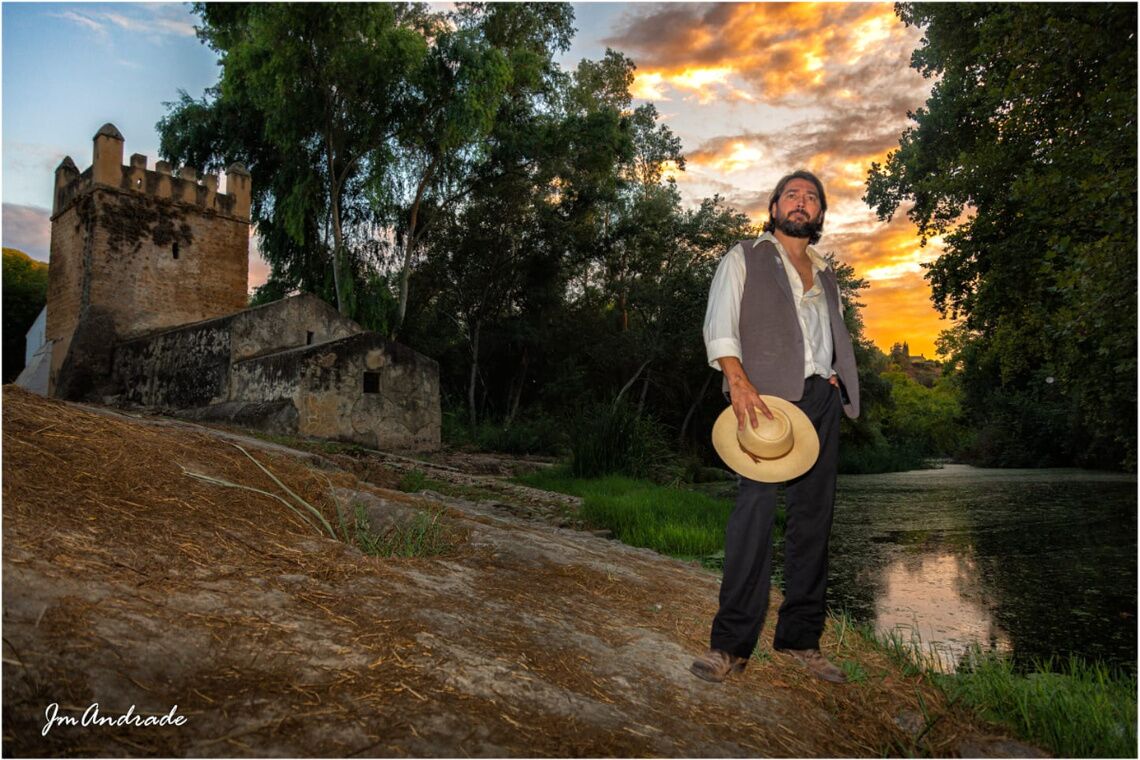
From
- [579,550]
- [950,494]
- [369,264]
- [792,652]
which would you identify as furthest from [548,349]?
[792,652]

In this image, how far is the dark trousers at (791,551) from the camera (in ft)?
8.38

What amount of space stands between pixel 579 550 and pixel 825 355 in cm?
208

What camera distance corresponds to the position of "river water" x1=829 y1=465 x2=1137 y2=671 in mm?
4434

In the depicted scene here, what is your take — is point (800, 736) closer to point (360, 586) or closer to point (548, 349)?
point (360, 586)

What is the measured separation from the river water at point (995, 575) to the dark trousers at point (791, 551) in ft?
4.26

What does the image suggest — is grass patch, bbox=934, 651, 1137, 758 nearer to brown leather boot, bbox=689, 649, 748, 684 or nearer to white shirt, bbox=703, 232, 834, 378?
brown leather boot, bbox=689, 649, 748, 684

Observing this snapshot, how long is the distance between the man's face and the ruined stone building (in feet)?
32.5

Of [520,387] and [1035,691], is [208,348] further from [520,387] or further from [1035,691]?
[1035,691]

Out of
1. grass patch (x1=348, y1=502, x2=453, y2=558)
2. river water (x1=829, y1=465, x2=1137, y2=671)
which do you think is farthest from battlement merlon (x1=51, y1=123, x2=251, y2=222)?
grass patch (x1=348, y1=502, x2=453, y2=558)

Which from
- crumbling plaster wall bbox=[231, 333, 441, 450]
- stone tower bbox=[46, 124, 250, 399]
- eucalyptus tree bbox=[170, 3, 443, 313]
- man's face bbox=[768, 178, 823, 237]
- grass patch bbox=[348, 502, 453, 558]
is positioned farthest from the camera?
stone tower bbox=[46, 124, 250, 399]

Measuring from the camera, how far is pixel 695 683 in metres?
2.44

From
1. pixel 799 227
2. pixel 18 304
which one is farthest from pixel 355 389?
pixel 18 304

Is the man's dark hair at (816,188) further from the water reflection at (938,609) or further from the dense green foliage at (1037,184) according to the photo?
the dense green foliage at (1037,184)

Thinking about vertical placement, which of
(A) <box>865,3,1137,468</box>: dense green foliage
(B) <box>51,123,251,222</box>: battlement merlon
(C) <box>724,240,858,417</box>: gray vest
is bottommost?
(C) <box>724,240,858,417</box>: gray vest
